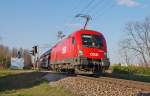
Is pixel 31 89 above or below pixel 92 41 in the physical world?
below

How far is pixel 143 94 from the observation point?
12648 millimetres

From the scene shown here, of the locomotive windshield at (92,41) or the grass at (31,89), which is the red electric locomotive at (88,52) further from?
the grass at (31,89)

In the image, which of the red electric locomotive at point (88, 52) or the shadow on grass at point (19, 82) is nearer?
the shadow on grass at point (19, 82)

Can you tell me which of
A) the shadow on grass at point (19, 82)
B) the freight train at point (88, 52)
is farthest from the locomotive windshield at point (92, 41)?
the shadow on grass at point (19, 82)

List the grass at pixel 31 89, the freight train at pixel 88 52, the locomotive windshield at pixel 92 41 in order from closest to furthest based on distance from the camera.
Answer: the grass at pixel 31 89 < the freight train at pixel 88 52 < the locomotive windshield at pixel 92 41

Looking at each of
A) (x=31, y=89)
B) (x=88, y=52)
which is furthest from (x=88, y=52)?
(x=31, y=89)

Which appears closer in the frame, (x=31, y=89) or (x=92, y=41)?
(x=31, y=89)

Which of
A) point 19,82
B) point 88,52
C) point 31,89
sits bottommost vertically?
point 31,89

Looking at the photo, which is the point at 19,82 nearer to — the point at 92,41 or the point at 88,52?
the point at 88,52

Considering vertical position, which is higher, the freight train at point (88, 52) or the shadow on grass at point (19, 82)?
the freight train at point (88, 52)

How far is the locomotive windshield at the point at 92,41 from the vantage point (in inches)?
1009

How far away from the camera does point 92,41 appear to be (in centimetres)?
2592

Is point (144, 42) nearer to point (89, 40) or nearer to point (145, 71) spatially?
point (145, 71)

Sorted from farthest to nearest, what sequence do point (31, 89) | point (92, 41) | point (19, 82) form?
1. point (19, 82)
2. point (92, 41)
3. point (31, 89)
